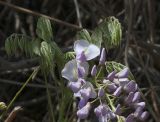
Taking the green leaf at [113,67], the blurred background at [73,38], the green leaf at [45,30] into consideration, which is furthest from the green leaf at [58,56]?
the blurred background at [73,38]

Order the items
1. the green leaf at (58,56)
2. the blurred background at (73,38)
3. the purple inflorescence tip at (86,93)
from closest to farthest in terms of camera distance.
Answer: the purple inflorescence tip at (86,93), the green leaf at (58,56), the blurred background at (73,38)

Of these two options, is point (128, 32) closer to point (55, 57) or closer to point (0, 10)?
point (55, 57)

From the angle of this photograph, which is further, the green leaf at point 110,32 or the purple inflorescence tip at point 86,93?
the green leaf at point 110,32

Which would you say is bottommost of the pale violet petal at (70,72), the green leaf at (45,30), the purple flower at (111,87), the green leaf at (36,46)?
the purple flower at (111,87)

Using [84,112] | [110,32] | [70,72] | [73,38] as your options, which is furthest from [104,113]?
[73,38]

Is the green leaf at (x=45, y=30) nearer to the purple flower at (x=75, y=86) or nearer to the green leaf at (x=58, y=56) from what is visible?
the green leaf at (x=58, y=56)

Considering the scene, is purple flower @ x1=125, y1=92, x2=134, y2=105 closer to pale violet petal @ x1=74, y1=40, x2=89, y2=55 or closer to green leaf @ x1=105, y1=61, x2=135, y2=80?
green leaf @ x1=105, y1=61, x2=135, y2=80

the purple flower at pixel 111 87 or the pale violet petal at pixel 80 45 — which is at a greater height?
the pale violet petal at pixel 80 45

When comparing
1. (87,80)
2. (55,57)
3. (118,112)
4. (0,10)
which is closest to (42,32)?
(55,57)

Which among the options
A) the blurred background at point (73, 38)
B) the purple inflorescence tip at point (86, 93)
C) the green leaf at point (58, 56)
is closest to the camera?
the purple inflorescence tip at point (86, 93)
